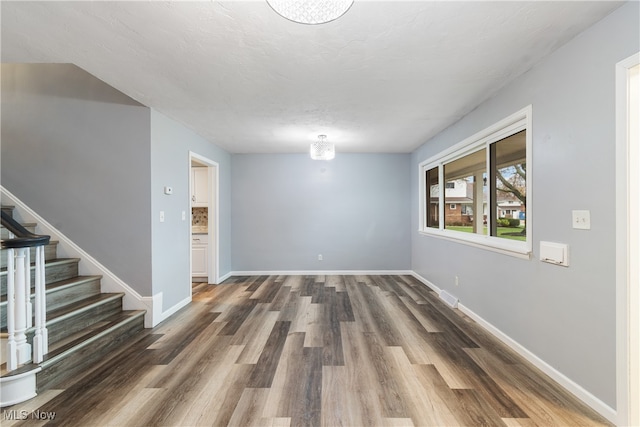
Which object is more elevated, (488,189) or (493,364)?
(488,189)

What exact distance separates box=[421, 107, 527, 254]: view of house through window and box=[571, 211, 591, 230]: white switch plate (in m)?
0.61

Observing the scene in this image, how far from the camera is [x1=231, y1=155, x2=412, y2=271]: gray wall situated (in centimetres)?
568

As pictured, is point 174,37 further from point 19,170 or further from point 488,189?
point 488,189

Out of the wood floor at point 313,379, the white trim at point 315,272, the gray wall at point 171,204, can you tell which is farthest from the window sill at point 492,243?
the gray wall at point 171,204

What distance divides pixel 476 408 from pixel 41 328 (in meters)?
3.12

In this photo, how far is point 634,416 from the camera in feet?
5.17

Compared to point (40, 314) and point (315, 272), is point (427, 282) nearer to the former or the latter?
point (315, 272)

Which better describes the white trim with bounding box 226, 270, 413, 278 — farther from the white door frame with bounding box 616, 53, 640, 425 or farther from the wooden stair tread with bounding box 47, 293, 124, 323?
the white door frame with bounding box 616, 53, 640, 425

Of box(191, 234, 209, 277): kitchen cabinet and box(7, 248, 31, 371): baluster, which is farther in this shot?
box(191, 234, 209, 277): kitchen cabinet

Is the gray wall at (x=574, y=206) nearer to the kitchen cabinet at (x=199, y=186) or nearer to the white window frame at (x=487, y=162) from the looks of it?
the white window frame at (x=487, y=162)

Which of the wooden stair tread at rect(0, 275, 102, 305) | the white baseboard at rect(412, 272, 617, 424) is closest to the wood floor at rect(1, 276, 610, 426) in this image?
the white baseboard at rect(412, 272, 617, 424)

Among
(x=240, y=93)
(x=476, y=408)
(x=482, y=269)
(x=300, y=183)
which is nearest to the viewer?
(x=476, y=408)

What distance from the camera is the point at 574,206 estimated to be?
191cm

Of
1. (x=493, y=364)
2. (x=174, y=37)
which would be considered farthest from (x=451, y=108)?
(x=174, y=37)
